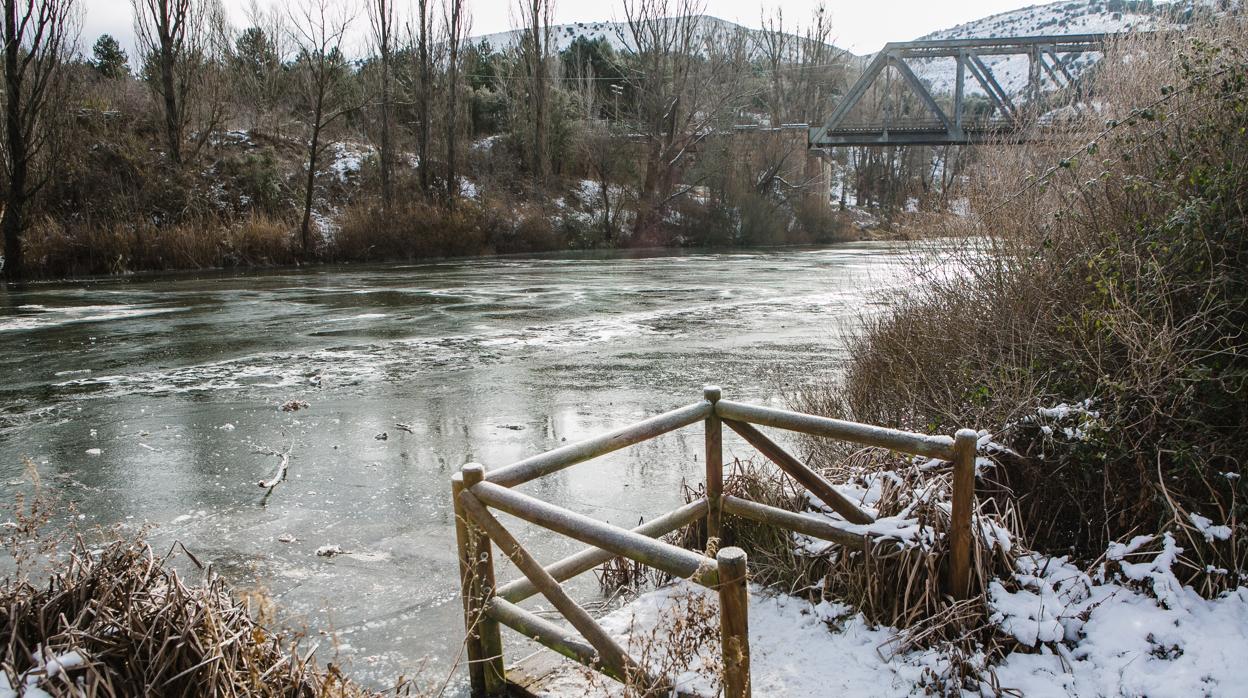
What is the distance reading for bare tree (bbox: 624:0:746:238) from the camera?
40875 mm

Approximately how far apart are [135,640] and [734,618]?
6.25ft

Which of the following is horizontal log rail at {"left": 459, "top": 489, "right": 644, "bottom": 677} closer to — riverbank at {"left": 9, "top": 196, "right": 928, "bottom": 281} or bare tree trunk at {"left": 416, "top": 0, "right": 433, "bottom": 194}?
riverbank at {"left": 9, "top": 196, "right": 928, "bottom": 281}

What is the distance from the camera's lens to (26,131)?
77.7 ft

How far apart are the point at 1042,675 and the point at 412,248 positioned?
30.4m

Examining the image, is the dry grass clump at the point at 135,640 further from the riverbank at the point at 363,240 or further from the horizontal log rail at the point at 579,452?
the riverbank at the point at 363,240

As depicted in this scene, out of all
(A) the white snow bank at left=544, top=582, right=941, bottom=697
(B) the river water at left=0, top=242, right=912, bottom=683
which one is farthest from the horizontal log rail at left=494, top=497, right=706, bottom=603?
(B) the river water at left=0, top=242, right=912, bottom=683

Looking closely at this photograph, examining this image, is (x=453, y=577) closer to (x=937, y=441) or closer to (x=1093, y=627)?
(x=937, y=441)

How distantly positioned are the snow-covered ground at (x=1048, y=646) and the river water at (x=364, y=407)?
1.46m

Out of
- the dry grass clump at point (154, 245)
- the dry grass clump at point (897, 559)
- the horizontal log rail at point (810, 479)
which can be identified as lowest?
the dry grass clump at point (897, 559)

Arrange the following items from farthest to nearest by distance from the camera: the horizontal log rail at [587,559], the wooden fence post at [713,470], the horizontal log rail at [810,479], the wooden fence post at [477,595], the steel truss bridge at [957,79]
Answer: the steel truss bridge at [957,79] < the wooden fence post at [713,470] < the horizontal log rail at [810,479] < the horizontal log rail at [587,559] < the wooden fence post at [477,595]

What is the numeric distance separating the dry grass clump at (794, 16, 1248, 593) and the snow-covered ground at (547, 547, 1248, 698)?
0.28 m

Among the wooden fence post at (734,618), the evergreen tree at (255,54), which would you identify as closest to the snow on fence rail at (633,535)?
the wooden fence post at (734,618)

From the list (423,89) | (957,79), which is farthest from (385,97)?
(957,79)

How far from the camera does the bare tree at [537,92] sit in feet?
128
